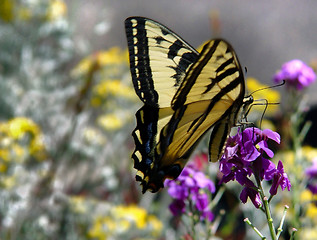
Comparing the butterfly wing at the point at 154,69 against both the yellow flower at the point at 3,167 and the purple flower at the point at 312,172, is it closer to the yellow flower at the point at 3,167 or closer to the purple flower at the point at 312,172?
the purple flower at the point at 312,172

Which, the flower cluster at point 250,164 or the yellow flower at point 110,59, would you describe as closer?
the flower cluster at point 250,164

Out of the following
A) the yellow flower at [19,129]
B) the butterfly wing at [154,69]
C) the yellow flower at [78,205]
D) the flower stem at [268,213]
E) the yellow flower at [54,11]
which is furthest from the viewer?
the yellow flower at [54,11]

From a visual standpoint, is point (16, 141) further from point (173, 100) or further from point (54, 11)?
point (173, 100)

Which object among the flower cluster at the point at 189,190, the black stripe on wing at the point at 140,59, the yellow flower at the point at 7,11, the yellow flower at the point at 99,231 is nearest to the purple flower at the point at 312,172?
the flower cluster at the point at 189,190

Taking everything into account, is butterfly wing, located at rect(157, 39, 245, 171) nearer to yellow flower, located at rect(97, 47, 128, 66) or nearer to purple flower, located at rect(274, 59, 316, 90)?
purple flower, located at rect(274, 59, 316, 90)

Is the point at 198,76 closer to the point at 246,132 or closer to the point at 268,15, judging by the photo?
the point at 246,132

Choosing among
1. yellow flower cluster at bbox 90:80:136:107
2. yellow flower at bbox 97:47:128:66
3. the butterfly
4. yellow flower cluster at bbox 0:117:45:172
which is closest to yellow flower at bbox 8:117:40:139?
yellow flower cluster at bbox 0:117:45:172

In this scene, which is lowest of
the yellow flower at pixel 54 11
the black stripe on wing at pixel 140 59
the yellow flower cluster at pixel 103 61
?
the yellow flower cluster at pixel 103 61
